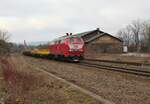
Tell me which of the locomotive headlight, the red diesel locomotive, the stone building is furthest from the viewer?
the stone building

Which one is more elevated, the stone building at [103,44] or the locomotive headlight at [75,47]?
the stone building at [103,44]

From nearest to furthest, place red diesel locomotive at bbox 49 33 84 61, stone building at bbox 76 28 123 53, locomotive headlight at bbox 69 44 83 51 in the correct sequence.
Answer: red diesel locomotive at bbox 49 33 84 61, locomotive headlight at bbox 69 44 83 51, stone building at bbox 76 28 123 53

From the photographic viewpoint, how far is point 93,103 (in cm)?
840

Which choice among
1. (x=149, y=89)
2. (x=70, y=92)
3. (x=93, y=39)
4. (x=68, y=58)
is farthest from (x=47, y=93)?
(x=93, y=39)

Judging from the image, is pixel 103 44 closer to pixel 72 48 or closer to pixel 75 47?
pixel 75 47

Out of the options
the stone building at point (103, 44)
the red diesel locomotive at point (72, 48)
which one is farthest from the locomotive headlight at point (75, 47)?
the stone building at point (103, 44)

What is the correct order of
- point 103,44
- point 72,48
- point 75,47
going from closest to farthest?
point 72,48
point 75,47
point 103,44

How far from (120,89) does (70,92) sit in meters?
2.11

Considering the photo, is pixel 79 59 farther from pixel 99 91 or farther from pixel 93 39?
pixel 93 39

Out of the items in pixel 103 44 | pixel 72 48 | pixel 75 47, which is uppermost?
pixel 103 44

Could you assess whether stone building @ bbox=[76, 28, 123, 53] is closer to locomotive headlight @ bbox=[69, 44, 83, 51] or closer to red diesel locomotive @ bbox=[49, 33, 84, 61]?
red diesel locomotive @ bbox=[49, 33, 84, 61]

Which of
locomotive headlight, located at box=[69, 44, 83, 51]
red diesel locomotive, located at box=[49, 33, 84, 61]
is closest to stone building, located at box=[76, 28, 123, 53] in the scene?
red diesel locomotive, located at box=[49, 33, 84, 61]

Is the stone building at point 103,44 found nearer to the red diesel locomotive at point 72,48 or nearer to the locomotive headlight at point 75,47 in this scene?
the red diesel locomotive at point 72,48

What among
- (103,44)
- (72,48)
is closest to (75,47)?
(72,48)
